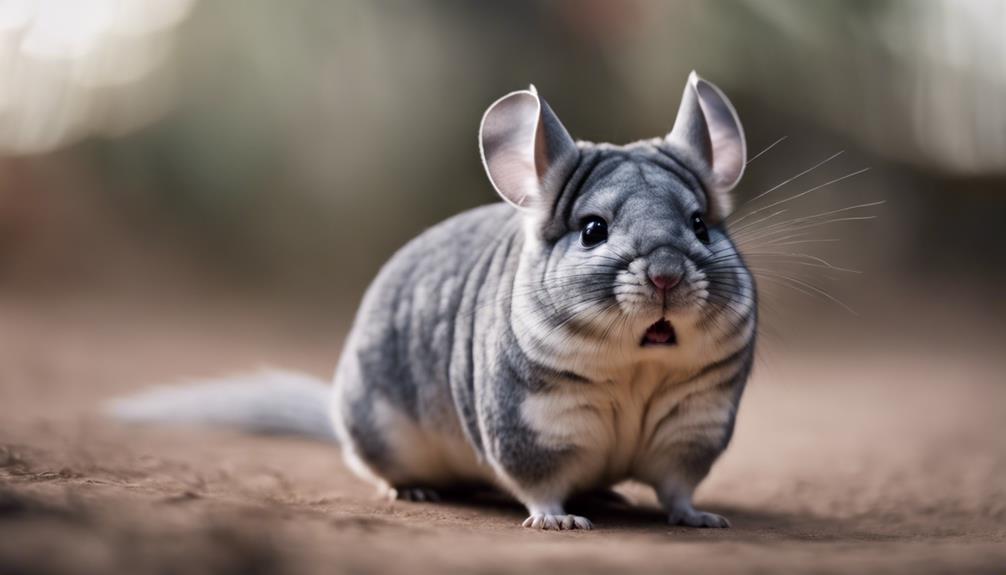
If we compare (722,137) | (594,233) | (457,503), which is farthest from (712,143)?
(457,503)

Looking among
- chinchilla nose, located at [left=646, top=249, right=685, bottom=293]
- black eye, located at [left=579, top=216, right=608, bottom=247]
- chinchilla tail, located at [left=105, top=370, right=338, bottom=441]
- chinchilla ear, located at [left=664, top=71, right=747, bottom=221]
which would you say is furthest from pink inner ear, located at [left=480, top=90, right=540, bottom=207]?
chinchilla tail, located at [left=105, top=370, right=338, bottom=441]

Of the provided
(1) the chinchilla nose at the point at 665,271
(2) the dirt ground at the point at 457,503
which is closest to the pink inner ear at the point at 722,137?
(1) the chinchilla nose at the point at 665,271

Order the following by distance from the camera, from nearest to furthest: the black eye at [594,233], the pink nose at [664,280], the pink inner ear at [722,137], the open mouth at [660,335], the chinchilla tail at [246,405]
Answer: the pink nose at [664,280], the open mouth at [660,335], the black eye at [594,233], the pink inner ear at [722,137], the chinchilla tail at [246,405]

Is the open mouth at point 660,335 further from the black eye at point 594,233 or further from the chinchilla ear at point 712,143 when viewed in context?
the chinchilla ear at point 712,143

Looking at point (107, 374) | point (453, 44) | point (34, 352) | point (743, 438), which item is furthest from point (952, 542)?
point (453, 44)

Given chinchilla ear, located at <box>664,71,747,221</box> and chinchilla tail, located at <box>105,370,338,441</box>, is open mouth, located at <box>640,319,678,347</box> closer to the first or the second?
chinchilla ear, located at <box>664,71,747,221</box>

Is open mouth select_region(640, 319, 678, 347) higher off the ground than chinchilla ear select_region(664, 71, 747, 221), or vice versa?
chinchilla ear select_region(664, 71, 747, 221)

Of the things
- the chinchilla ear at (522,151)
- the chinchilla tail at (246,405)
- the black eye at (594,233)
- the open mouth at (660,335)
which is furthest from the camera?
the chinchilla tail at (246,405)

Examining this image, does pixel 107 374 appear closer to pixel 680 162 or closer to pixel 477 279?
pixel 477 279

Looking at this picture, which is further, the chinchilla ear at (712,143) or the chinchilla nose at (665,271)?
the chinchilla ear at (712,143)
